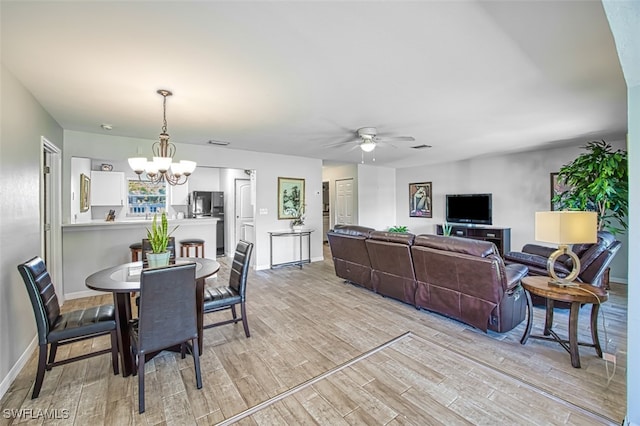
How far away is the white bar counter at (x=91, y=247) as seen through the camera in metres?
4.19

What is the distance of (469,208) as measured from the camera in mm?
7016

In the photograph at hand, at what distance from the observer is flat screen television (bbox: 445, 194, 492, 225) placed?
671cm

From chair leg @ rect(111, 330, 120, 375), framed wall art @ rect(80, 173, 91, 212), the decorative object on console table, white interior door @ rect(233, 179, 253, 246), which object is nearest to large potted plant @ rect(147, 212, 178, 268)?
chair leg @ rect(111, 330, 120, 375)

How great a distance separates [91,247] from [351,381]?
4.44 meters

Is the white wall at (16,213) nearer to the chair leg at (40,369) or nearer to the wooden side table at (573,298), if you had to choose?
the chair leg at (40,369)

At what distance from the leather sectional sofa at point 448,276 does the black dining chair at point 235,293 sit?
181 centimetres

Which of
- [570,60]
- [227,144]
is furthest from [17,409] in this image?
[570,60]

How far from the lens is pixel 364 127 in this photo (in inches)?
155

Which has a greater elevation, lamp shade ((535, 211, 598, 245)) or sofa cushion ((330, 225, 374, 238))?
lamp shade ((535, 211, 598, 245))

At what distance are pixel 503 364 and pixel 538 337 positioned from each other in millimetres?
672

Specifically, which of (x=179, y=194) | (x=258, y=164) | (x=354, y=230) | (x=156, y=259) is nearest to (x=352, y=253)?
(x=354, y=230)

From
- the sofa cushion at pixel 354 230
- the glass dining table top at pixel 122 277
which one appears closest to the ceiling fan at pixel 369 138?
the sofa cushion at pixel 354 230

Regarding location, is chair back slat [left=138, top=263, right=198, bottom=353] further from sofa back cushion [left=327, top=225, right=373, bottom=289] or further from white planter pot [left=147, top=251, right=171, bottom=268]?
sofa back cushion [left=327, top=225, right=373, bottom=289]

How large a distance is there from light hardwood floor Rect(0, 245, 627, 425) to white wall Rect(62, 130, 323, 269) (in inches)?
114
